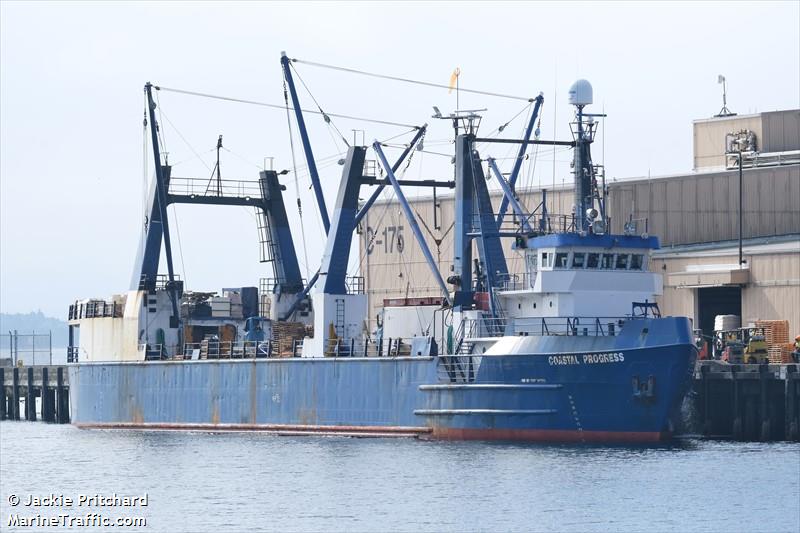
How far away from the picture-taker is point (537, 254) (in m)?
54.4

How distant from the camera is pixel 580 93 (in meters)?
54.9

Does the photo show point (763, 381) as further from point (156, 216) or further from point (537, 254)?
point (156, 216)

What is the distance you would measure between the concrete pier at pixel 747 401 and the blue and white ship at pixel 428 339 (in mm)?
3468

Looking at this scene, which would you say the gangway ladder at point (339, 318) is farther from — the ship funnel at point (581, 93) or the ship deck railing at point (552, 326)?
the ship funnel at point (581, 93)

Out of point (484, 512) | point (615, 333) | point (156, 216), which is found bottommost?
point (484, 512)

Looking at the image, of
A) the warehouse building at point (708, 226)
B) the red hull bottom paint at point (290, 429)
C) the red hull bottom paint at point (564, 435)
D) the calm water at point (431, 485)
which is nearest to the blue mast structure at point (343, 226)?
the warehouse building at point (708, 226)

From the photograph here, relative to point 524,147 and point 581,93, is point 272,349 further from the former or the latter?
point 581,93

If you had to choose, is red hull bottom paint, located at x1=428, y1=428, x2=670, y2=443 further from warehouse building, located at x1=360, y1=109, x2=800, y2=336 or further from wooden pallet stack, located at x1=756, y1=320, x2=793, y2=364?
warehouse building, located at x1=360, y1=109, x2=800, y2=336

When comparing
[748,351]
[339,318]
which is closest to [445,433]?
[339,318]

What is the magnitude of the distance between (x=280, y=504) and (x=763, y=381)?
18373 mm

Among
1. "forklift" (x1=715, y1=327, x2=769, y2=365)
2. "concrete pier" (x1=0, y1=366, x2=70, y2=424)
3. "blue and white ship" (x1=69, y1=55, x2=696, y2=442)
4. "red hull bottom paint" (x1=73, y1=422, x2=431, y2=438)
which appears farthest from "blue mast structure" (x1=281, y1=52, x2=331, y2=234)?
"concrete pier" (x1=0, y1=366, x2=70, y2=424)

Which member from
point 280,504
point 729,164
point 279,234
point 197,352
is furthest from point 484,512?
point 729,164

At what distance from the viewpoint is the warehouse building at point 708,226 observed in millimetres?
66688

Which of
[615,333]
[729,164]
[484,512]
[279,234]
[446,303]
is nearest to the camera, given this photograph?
[484,512]
